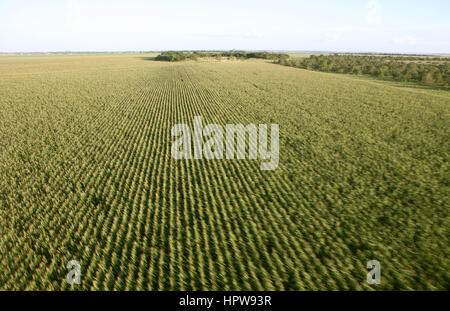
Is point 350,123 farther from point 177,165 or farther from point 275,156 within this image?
point 177,165

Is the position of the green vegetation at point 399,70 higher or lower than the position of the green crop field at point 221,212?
higher

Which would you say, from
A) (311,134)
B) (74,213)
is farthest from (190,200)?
(311,134)

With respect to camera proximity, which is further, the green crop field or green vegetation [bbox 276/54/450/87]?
green vegetation [bbox 276/54/450/87]

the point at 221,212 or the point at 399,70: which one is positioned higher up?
the point at 399,70

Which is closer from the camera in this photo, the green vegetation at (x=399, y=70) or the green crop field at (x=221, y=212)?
the green crop field at (x=221, y=212)

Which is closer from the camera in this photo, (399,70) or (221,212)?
(221,212)

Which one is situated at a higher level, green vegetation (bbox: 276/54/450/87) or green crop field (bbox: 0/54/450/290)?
green vegetation (bbox: 276/54/450/87)
